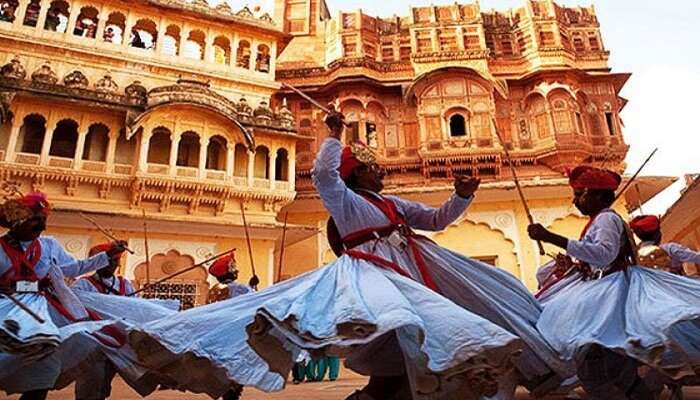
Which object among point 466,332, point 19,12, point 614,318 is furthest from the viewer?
point 19,12

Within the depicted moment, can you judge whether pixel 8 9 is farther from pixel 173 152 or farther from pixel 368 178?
pixel 368 178

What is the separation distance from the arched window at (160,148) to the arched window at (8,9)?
591cm

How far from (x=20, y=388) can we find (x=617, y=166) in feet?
64.1

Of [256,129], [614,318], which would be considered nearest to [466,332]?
[614,318]

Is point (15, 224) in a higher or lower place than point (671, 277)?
higher

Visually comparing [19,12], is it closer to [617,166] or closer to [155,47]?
[155,47]

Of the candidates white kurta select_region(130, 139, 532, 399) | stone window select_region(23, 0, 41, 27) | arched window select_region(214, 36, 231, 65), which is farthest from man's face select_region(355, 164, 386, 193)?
stone window select_region(23, 0, 41, 27)

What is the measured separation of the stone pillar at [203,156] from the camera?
49.0 feet

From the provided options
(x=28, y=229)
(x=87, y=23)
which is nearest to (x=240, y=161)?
(x=87, y=23)

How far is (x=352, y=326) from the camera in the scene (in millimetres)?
2084

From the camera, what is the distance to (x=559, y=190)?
648 inches

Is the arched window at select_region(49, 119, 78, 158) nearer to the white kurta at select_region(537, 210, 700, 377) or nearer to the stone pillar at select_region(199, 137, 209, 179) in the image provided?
the stone pillar at select_region(199, 137, 209, 179)

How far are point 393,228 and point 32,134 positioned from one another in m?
15.5

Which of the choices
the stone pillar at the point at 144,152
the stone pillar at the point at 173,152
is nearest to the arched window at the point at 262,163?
the stone pillar at the point at 173,152
